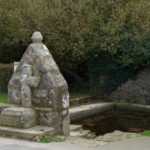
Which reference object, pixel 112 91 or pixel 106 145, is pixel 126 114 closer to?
pixel 112 91

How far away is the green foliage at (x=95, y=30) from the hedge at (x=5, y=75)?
131cm

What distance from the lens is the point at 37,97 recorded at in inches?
465

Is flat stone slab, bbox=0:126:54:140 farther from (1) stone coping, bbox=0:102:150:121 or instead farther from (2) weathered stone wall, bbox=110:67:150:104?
(2) weathered stone wall, bbox=110:67:150:104

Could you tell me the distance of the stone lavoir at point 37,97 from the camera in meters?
11.5

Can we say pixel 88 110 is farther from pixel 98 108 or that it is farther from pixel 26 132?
pixel 26 132

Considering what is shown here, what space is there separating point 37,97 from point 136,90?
34.8 ft

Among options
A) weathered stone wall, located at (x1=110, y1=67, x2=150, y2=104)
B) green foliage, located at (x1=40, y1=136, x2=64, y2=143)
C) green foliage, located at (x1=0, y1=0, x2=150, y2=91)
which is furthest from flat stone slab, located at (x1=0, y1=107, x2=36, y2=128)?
weathered stone wall, located at (x1=110, y1=67, x2=150, y2=104)

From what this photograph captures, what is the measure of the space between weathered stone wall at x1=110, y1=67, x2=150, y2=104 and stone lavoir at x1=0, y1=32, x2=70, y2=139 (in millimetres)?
9907

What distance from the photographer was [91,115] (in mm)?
18766

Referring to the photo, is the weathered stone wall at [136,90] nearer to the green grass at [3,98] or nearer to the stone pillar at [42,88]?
the green grass at [3,98]

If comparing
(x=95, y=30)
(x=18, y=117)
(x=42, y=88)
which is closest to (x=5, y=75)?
(x=95, y=30)

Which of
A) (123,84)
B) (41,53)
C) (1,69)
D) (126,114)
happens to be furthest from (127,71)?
(41,53)

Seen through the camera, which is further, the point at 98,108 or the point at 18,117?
the point at 98,108

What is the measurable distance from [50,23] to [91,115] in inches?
194
